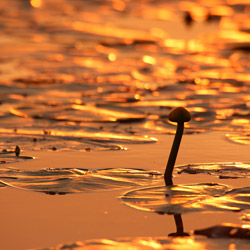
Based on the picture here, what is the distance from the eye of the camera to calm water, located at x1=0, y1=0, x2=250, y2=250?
3.13 metres

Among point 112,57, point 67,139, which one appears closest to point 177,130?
point 67,139

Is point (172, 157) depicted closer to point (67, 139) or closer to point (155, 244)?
Result: point (155, 244)

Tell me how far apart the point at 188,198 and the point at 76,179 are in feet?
2.09

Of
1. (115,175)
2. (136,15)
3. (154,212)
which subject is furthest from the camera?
(136,15)

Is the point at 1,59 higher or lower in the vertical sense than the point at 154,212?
higher

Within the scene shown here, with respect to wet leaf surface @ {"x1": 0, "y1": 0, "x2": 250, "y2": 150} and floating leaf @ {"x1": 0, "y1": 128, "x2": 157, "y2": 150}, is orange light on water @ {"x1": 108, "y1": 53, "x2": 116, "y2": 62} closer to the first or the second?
wet leaf surface @ {"x1": 0, "y1": 0, "x2": 250, "y2": 150}

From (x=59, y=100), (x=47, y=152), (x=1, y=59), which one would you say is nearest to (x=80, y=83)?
(x=59, y=100)

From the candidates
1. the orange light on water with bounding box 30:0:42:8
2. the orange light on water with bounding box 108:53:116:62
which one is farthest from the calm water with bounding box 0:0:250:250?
the orange light on water with bounding box 30:0:42:8

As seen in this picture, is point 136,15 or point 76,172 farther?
point 136,15

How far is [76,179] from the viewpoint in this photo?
12.0 feet

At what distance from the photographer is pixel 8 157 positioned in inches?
167

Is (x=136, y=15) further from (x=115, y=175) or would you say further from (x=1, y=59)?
(x=115, y=175)

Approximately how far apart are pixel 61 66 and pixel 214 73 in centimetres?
178

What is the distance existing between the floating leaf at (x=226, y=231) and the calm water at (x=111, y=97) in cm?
8
